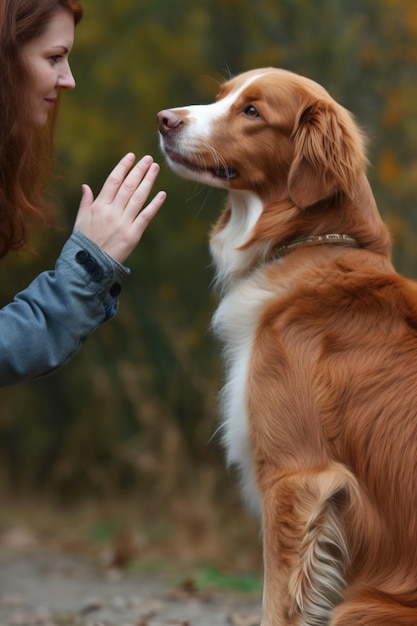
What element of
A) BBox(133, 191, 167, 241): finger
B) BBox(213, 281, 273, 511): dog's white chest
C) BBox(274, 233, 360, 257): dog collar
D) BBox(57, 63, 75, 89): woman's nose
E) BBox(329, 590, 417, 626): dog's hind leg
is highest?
BBox(57, 63, 75, 89): woman's nose

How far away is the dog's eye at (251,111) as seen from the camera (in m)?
4.05

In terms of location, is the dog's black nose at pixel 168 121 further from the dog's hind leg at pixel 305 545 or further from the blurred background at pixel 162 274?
the blurred background at pixel 162 274

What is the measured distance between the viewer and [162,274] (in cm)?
1072

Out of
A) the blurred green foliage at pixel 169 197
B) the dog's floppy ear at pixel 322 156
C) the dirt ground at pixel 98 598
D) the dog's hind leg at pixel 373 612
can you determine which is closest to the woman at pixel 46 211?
the dog's floppy ear at pixel 322 156

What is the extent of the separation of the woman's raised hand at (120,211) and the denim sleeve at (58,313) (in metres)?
0.08

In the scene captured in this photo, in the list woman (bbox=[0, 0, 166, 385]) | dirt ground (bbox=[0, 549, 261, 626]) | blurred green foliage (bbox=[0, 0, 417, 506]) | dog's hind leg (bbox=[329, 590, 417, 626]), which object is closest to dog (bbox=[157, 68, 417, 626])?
dog's hind leg (bbox=[329, 590, 417, 626])

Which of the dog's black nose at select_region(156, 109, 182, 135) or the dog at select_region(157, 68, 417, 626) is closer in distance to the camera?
the dog at select_region(157, 68, 417, 626)

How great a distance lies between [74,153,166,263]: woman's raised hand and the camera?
3.09 meters

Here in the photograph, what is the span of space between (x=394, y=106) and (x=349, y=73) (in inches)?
19.5

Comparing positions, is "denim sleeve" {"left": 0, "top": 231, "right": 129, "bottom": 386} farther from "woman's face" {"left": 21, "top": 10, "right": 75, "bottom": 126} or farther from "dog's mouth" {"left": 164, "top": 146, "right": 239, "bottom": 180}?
"dog's mouth" {"left": 164, "top": 146, "right": 239, "bottom": 180}

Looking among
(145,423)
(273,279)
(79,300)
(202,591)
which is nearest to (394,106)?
(145,423)

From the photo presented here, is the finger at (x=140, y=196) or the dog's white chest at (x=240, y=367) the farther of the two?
the dog's white chest at (x=240, y=367)

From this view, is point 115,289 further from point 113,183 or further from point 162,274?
point 162,274

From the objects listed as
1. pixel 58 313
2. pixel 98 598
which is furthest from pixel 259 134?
pixel 98 598
